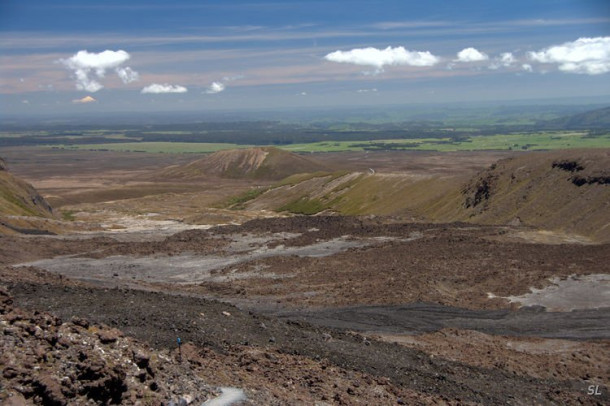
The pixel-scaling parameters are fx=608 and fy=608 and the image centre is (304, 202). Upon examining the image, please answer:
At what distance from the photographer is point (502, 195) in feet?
251

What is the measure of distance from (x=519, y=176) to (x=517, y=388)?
5902 cm

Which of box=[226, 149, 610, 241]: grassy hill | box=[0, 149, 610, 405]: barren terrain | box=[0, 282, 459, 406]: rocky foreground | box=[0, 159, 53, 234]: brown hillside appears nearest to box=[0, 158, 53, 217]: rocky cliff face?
box=[0, 159, 53, 234]: brown hillside

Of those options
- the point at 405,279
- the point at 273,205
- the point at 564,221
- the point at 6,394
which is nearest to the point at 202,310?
the point at 6,394

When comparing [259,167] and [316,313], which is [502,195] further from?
[259,167]

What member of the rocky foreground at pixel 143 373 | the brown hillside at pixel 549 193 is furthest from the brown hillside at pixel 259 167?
the rocky foreground at pixel 143 373

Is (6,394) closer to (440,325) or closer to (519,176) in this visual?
(440,325)

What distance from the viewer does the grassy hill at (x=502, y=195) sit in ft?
210

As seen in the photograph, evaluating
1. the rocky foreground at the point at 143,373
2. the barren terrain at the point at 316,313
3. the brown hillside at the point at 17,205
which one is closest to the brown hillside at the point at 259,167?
the brown hillside at the point at 17,205

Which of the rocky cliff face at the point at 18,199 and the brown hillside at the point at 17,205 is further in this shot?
the rocky cliff face at the point at 18,199

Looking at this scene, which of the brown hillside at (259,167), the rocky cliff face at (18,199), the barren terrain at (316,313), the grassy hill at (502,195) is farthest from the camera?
the brown hillside at (259,167)

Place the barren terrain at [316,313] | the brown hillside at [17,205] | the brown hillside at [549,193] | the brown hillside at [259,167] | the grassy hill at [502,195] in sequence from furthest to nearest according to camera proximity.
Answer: the brown hillside at [259,167]
the brown hillside at [17,205]
the grassy hill at [502,195]
the brown hillside at [549,193]
the barren terrain at [316,313]

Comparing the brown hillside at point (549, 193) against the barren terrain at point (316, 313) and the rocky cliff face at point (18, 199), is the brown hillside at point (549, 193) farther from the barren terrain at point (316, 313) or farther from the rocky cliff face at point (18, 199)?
the rocky cliff face at point (18, 199)

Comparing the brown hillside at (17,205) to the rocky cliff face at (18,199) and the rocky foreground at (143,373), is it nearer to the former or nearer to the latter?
the rocky cliff face at (18,199)

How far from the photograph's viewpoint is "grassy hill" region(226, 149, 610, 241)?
6397cm
